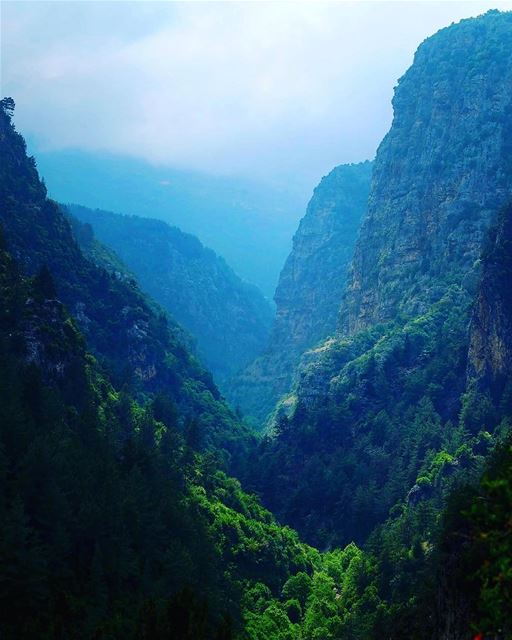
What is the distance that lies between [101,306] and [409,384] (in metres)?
62.4

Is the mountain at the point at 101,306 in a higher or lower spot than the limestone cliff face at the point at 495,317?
higher

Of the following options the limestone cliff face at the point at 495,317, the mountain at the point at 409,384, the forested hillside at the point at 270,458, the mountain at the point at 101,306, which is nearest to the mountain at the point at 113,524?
the forested hillside at the point at 270,458

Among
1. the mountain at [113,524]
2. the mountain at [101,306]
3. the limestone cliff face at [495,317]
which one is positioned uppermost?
the mountain at [101,306]

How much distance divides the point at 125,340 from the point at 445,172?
97.2 metres

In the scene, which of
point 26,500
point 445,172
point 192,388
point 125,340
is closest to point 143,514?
point 26,500

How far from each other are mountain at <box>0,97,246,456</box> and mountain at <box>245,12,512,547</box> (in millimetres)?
19772

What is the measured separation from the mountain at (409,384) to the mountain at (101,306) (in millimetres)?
19772

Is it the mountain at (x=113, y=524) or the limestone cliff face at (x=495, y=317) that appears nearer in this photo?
the mountain at (x=113, y=524)

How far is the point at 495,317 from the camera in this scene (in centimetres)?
12038

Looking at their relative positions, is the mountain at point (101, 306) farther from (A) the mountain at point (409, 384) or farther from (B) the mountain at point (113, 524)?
(A) the mountain at point (409, 384)

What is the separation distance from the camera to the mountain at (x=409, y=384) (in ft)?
399

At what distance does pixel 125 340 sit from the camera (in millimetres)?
151875

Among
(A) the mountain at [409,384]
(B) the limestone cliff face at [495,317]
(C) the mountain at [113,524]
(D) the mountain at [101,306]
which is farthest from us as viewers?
(D) the mountain at [101,306]

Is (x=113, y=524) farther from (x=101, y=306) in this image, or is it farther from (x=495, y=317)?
(x=101, y=306)
